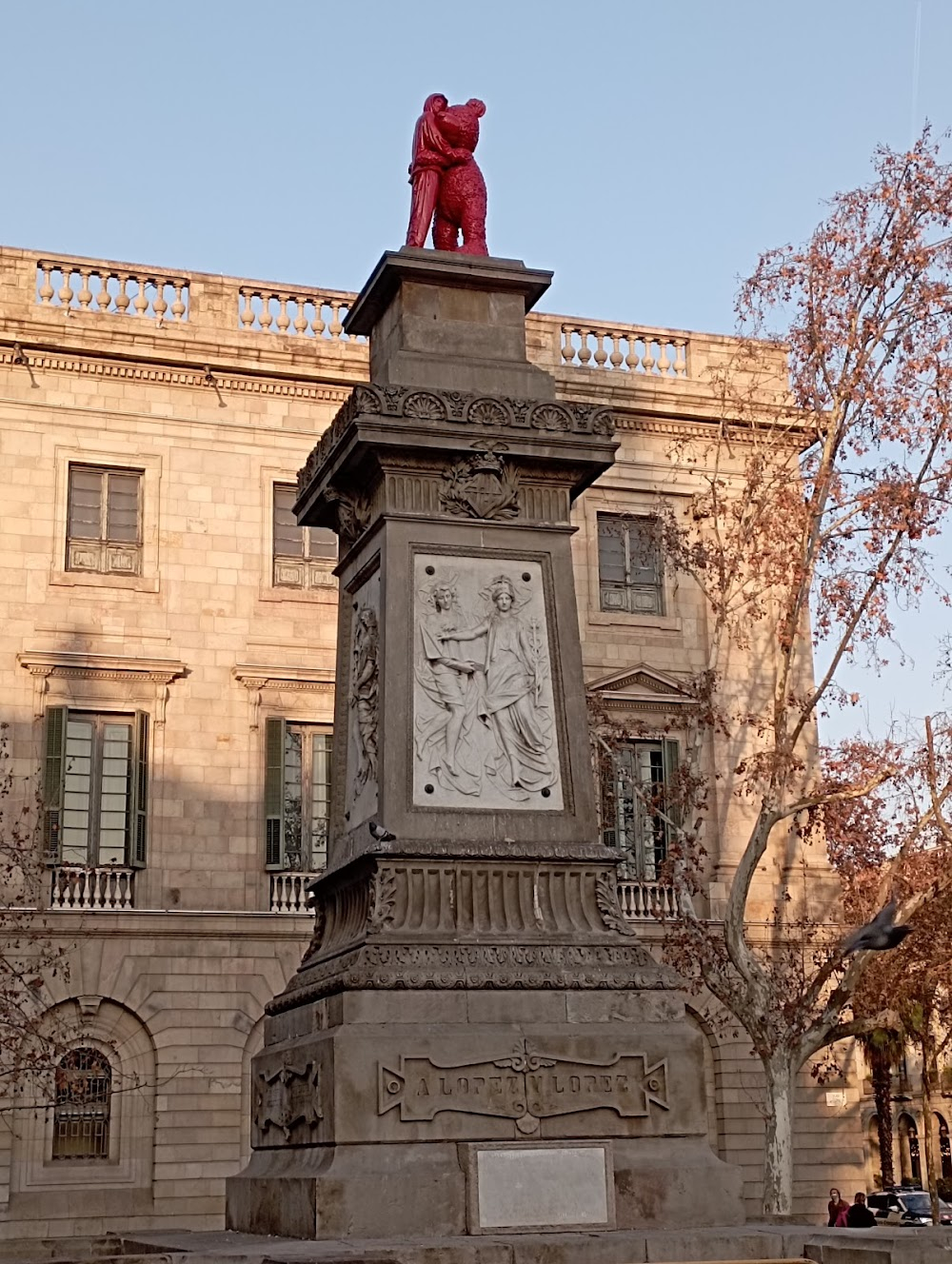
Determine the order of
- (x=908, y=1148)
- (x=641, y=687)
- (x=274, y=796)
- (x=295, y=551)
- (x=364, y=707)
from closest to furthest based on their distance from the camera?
(x=364, y=707) < (x=274, y=796) < (x=295, y=551) < (x=641, y=687) < (x=908, y=1148)

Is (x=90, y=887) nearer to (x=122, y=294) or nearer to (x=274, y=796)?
(x=274, y=796)

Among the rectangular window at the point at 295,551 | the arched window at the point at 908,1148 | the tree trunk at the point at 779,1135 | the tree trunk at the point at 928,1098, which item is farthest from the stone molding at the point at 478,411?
the arched window at the point at 908,1148

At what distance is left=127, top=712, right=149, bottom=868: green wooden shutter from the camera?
2706cm

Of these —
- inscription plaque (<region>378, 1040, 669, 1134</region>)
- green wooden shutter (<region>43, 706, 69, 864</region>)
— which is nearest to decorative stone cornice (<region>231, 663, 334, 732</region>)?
green wooden shutter (<region>43, 706, 69, 864</region>)

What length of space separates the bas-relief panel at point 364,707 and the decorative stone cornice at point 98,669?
1670cm

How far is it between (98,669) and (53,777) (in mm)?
1817

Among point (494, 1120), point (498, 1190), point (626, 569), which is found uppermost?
point (626, 569)

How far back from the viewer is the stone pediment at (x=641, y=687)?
29.6 meters

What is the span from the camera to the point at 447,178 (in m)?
12.3

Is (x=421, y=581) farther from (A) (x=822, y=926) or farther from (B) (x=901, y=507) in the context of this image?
(A) (x=822, y=926)

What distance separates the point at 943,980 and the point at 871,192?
10.6 m

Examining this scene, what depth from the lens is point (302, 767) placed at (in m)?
28.4

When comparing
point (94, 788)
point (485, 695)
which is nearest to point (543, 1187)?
point (485, 695)

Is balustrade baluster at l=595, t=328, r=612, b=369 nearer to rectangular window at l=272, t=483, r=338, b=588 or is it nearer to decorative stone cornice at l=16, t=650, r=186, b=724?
rectangular window at l=272, t=483, r=338, b=588
